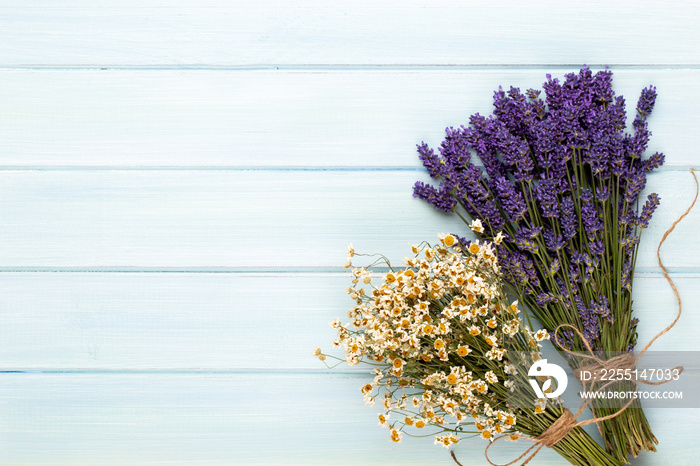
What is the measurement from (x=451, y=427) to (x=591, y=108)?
675mm

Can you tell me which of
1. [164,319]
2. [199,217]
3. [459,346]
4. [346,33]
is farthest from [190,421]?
[346,33]

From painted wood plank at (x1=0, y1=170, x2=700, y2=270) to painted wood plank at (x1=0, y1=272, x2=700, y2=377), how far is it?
0.11 ft

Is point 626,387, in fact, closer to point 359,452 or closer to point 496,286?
point 496,286

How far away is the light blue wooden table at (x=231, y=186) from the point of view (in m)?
1.02

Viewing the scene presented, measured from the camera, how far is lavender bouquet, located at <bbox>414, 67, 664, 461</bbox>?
3.03 feet

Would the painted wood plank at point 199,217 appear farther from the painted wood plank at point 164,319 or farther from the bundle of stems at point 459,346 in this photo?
the bundle of stems at point 459,346

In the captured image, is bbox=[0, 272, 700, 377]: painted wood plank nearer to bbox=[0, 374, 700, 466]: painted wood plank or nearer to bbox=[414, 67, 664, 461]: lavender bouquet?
bbox=[0, 374, 700, 466]: painted wood plank

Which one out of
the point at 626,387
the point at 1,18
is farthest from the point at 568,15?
the point at 1,18

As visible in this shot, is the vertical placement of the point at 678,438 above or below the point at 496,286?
below

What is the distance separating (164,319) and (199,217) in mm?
219

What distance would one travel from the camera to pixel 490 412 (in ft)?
2.84

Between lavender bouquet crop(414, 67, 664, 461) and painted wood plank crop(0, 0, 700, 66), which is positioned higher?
painted wood plank crop(0, 0, 700, 66)

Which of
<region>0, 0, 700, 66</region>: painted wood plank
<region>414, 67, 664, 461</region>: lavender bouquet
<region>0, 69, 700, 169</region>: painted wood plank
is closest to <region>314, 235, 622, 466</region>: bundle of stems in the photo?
<region>414, 67, 664, 461</region>: lavender bouquet

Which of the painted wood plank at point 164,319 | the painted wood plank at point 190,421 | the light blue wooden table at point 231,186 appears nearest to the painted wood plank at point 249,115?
the light blue wooden table at point 231,186
